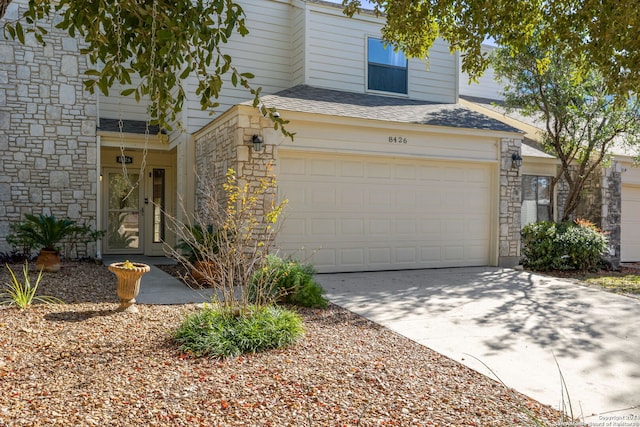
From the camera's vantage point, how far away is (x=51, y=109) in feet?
33.8

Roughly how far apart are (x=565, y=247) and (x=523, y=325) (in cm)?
520

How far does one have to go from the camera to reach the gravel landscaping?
288 cm

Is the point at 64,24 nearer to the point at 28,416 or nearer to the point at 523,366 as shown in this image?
the point at 28,416

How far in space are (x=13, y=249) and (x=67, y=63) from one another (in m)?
4.12

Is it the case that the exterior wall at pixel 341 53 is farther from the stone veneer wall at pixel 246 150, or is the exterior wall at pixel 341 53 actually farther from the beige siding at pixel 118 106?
the beige siding at pixel 118 106

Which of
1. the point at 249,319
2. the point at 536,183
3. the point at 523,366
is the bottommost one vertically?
the point at 523,366

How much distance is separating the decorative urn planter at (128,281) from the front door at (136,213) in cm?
698

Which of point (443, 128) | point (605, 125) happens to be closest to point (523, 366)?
point (443, 128)

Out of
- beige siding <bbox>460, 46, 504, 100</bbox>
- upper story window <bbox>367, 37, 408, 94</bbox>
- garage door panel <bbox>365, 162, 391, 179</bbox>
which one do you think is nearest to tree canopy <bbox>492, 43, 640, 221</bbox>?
upper story window <bbox>367, 37, 408, 94</bbox>

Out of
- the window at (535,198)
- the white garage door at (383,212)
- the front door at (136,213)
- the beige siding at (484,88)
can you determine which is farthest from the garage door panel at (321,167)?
the beige siding at (484,88)

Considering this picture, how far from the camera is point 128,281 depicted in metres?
5.37

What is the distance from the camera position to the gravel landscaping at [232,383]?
2.88 m

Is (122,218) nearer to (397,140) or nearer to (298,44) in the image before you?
(298,44)

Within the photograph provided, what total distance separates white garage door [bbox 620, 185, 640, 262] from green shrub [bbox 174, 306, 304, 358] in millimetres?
11583
